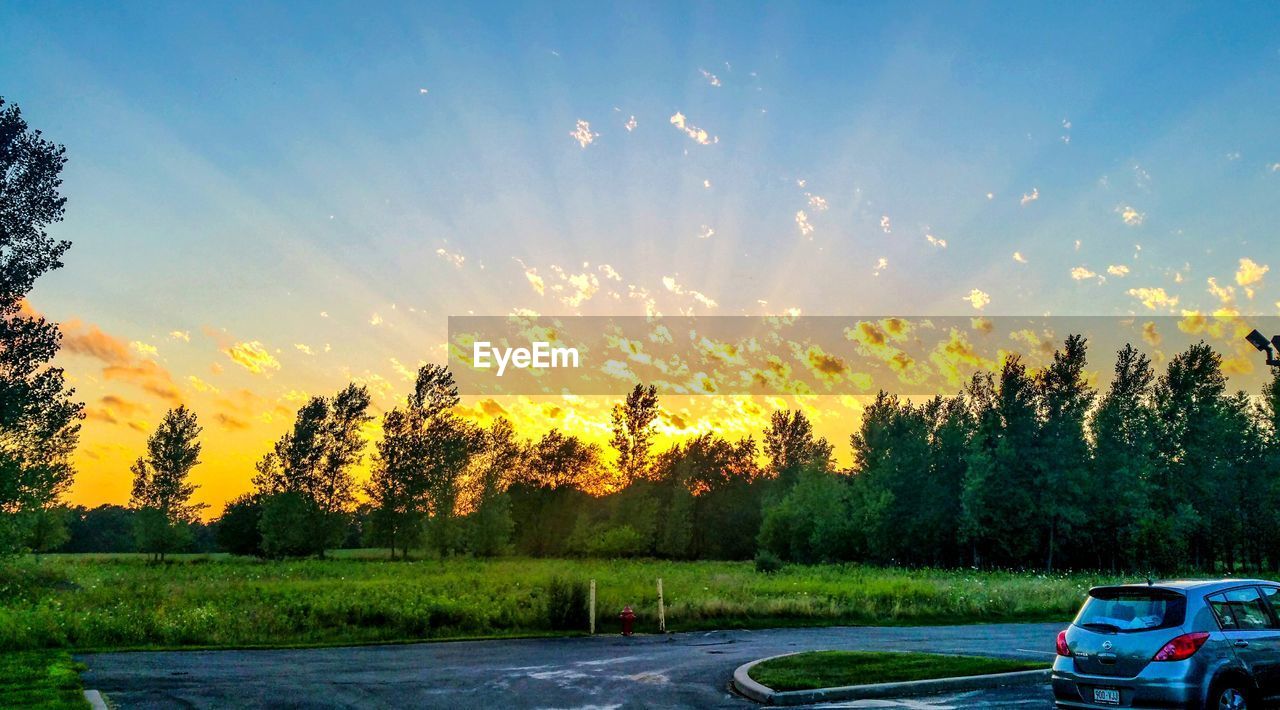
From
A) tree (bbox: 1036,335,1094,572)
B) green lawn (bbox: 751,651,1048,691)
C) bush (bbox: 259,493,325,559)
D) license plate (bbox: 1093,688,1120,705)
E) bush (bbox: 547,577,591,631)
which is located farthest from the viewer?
bush (bbox: 259,493,325,559)

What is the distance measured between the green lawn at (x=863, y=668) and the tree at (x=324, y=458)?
6357 cm

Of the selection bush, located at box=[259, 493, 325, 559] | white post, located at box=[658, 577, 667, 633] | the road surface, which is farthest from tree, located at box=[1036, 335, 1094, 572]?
bush, located at box=[259, 493, 325, 559]

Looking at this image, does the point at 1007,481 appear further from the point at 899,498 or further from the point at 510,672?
the point at 510,672

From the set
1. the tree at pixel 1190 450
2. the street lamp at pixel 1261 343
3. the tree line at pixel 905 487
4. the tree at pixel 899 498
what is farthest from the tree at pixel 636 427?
the street lamp at pixel 1261 343

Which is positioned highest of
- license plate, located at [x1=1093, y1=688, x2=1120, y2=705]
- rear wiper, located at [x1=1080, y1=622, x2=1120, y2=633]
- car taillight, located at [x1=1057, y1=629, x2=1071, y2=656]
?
rear wiper, located at [x1=1080, y1=622, x2=1120, y2=633]

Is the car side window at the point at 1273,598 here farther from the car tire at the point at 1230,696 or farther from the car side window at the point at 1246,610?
the car tire at the point at 1230,696

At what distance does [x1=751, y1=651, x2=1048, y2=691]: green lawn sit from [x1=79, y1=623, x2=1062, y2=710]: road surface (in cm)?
92

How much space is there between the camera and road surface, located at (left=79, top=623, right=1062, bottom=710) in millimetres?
12336

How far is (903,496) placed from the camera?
237 ft

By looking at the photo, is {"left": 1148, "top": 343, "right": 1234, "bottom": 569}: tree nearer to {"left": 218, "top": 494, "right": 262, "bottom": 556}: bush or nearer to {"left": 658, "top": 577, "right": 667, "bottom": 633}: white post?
{"left": 658, "top": 577, "right": 667, "bottom": 633}: white post

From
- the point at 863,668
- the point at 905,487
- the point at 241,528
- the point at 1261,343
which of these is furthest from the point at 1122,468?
the point at 241,528

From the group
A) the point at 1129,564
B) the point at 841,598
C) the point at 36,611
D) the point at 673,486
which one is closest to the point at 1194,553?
the point at 1129,564

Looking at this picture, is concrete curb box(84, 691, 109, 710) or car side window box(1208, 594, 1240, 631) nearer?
car side window box(1208, 594, 1240, 631)

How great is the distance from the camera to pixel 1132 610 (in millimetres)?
9773
